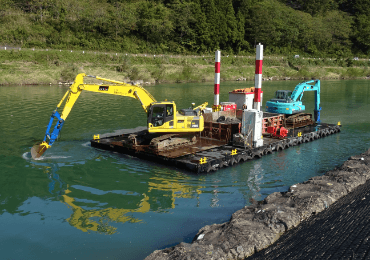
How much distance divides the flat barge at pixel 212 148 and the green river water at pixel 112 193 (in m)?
0.41

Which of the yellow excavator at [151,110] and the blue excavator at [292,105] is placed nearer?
the yellow excavator at [151,110]

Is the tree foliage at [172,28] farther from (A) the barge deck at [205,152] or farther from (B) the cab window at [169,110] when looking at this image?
(B) the cab window at [169,110]

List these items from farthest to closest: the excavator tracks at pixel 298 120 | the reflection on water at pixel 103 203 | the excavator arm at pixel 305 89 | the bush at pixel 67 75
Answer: the bush at pixel 67 75 → the excavator arm at pixel 305 89 → the excavator tracks at pixel 298 120 → the reflection on water at pixel 103 203

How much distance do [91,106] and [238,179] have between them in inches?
1033

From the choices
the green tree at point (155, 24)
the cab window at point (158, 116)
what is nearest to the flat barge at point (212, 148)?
the cab window at point (158, 116)

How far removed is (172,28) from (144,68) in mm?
28801

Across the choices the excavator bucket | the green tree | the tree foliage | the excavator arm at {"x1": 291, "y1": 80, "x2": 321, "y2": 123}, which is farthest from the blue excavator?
the green tree

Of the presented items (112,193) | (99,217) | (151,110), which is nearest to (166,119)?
(151,110)

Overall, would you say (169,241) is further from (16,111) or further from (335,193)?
(16,111)

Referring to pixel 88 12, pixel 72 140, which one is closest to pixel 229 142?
pixel 72 140

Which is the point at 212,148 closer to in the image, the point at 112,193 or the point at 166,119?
the point at 166,119

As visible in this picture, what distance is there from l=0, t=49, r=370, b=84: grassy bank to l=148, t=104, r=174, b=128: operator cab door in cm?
4721

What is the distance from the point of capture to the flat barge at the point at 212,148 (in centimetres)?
1788

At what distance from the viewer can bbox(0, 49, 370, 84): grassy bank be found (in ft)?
208
